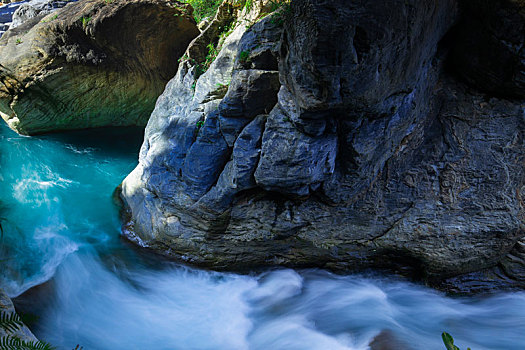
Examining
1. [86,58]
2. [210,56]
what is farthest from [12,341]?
[86,58]

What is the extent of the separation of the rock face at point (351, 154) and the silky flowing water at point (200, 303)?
1.09 ft

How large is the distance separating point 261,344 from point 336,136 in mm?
→ 2680

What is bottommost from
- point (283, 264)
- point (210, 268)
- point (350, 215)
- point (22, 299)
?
point (22, 299)

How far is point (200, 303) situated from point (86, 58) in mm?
6246

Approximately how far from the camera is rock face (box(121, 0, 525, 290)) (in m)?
3.18

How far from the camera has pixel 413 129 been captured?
156 inches

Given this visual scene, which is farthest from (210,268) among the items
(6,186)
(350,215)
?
(6,186)

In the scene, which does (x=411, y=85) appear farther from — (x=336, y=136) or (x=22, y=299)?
(x=22, y=299)

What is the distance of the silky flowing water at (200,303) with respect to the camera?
3.70 metres

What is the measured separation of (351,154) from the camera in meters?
3.72

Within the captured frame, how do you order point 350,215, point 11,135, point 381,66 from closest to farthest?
point 381,66
point 350,215
point 11,135

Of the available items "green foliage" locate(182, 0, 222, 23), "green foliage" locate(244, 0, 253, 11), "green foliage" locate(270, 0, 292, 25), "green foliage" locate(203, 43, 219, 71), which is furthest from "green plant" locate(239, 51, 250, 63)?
"green foliage" locate(182, 0, 222, 23)

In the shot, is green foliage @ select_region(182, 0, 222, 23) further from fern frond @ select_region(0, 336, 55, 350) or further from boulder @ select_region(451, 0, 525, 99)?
fern frond @ select_region(0, 336, 55, 350)

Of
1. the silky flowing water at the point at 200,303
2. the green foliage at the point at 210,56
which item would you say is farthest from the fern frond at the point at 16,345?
the green foliage at the point at 210,56
